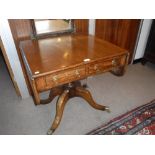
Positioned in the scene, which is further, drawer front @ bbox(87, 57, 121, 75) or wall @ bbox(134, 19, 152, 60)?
wall @ bbox(134, 19, 152, 60)

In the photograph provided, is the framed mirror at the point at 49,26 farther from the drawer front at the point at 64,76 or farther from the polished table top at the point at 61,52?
the drawer front at the point at 64,76

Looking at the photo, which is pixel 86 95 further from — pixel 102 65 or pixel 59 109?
pixel 102 65

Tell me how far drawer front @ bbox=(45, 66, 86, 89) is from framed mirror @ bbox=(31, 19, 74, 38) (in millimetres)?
617

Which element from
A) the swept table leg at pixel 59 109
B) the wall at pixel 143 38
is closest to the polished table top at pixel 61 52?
the swept table leg at pixel 59 109

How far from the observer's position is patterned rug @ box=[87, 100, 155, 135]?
1.43 meters

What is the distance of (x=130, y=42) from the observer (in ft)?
7.45

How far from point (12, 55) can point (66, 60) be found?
0.76m

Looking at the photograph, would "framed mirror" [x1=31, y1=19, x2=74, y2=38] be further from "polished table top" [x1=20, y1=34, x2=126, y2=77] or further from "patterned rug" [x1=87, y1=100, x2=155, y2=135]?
"patterned rug" [x1=87, y1=100, x2=155, y2=135]

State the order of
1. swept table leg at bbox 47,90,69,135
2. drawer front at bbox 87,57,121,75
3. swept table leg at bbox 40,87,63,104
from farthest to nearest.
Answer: swept table leg at bbox 40,87,63,104 < swept table leg at bbox 47,90,69,135 < drawer front at bbox 87,57,121,75

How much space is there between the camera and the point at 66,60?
102 cm

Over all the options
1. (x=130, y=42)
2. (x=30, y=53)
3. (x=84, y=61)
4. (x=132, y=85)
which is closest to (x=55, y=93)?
(x=30, y=53)

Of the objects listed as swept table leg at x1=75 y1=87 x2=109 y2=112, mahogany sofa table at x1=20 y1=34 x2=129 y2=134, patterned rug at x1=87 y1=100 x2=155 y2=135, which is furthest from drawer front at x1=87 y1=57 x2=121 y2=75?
patterned rug at x1=87 y1=100 x2=155 y2=135

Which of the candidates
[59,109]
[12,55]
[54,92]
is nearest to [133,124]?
[59,109]
